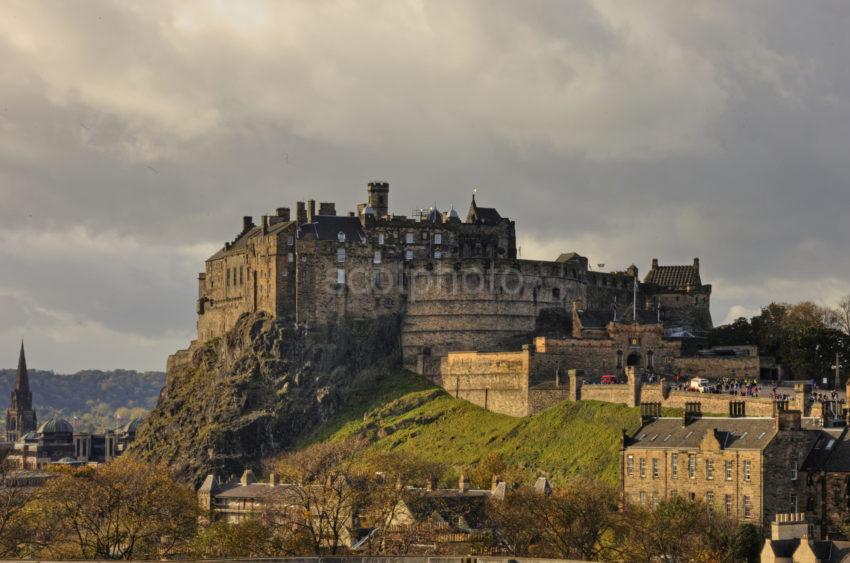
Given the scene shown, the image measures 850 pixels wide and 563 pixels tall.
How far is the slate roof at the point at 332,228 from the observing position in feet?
557

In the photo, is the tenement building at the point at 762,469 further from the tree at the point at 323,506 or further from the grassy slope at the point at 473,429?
the tree at the point at 323,506

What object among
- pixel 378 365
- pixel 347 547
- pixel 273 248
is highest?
pixel 273 248

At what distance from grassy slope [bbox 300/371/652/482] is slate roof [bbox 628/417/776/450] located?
5904mm

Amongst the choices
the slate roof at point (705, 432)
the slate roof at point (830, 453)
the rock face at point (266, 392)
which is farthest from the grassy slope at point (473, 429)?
the slate roof at point (830, 453)

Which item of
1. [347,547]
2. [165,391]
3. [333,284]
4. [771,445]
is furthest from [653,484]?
[165,391]

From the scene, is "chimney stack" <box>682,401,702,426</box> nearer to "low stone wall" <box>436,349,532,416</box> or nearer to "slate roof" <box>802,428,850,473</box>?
"slate roof" <box>802,428,850,473</box>

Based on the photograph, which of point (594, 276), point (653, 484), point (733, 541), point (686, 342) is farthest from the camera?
point (594, 276)

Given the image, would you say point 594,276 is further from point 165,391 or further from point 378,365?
point 165,391

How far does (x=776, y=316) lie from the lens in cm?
16612

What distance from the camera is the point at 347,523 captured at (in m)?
117

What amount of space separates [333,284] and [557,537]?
63.5 metres

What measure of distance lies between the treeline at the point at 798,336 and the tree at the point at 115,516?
5035 centimetres

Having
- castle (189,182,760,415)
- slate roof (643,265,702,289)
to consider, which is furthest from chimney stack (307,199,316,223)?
slate roof (643,265,702,289)

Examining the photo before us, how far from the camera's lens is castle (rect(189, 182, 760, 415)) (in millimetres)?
163750
